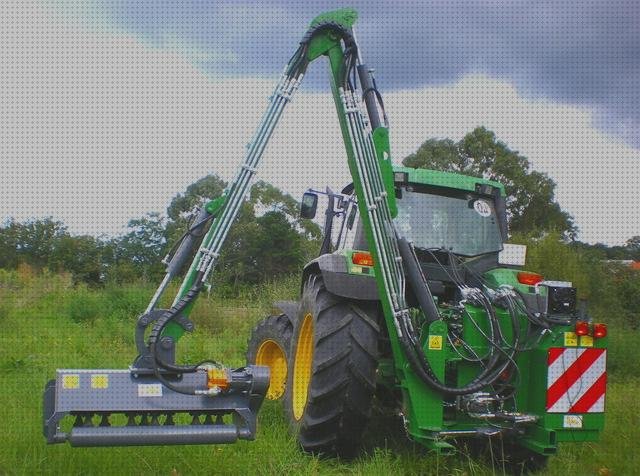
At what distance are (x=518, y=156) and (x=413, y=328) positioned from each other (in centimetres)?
793

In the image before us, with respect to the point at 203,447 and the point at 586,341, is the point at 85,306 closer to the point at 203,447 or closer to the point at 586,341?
the point at 203,447

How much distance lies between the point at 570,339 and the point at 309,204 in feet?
7.34

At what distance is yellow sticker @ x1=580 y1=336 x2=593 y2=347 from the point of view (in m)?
4.32

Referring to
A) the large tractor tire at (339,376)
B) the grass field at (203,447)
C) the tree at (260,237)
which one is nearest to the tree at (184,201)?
the tree at (260,237)

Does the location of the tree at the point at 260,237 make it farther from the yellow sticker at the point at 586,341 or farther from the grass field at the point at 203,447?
the yellow sticker at the point at 586,341

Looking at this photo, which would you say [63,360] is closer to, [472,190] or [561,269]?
[472,190]

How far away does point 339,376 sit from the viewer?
4285mm

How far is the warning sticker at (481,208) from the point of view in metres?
5.37

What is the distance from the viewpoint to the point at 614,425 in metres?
5.98

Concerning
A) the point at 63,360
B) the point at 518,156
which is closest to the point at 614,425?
the point at 63,360

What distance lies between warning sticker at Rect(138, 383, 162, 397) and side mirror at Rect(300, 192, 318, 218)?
2.28m

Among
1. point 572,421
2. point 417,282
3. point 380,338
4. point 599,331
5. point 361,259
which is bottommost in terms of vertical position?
point 572,421

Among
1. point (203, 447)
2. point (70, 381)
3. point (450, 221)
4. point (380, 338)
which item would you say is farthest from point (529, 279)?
point (70, 381)

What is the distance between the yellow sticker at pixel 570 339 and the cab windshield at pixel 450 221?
3.71ft
